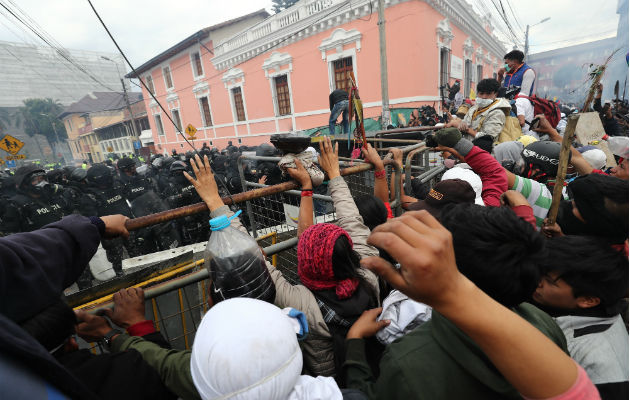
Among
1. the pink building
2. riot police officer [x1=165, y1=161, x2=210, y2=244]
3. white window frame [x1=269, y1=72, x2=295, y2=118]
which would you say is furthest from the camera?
white window frame [x1=269, y1=72, x2=295, y2=118]

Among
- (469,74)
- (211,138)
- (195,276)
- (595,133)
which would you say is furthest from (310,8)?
(195,276)

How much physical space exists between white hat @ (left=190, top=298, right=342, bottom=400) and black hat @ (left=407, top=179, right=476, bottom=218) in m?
1.41

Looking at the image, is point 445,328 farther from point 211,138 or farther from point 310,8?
point 211,138

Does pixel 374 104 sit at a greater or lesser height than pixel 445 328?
greater

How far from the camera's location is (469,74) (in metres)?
19.0

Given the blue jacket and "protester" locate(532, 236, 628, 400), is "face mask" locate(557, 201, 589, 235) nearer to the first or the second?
"protester" locate(532, 236, 628, 400)

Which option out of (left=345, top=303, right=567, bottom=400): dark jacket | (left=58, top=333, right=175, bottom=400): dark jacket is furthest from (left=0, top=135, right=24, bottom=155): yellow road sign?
(left=345, top=303, right=567, bottom=400): dark jacket

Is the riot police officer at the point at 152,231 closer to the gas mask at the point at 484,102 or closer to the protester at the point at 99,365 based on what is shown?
the protester at the point at 99,365

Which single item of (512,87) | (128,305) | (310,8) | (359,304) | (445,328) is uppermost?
(310,8)

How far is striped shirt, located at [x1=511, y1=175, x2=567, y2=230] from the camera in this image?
7.31 feet

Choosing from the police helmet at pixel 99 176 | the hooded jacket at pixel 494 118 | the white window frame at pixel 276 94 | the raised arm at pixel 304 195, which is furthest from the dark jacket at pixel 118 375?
the white window frame at pixel 276 94

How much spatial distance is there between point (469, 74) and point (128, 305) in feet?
74.6

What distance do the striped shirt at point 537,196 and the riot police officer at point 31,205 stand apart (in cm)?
656

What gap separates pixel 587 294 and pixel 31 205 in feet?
22.5
